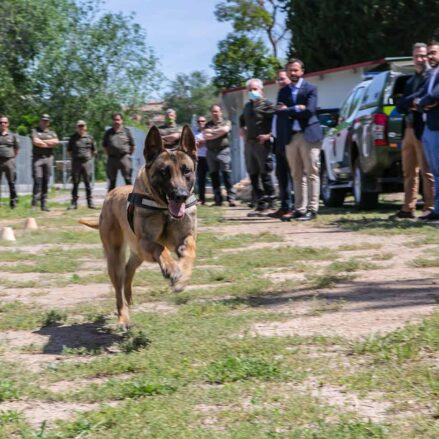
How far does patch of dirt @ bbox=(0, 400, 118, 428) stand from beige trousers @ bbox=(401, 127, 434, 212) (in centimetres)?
864

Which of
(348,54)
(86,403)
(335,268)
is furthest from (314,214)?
(348,54)

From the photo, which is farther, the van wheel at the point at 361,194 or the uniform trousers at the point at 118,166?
the uniform trousers at the point at 118,166

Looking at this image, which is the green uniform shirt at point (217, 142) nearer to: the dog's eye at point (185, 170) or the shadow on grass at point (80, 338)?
the shadow on grass at point (80, 338)

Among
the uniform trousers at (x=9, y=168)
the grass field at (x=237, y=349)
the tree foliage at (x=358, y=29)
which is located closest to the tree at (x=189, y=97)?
the tree foliage at (x=358, y=29)

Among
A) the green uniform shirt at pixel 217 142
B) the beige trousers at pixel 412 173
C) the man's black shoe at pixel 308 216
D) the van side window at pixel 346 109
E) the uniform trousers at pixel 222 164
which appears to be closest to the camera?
the beige trousers at pixel 412 173

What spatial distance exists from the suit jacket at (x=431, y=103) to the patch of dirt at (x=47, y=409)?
7660 mm

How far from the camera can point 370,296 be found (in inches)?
282

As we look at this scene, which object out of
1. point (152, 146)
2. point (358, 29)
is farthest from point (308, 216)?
point (358, 29)

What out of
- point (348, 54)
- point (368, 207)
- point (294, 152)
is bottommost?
point (368, 207)

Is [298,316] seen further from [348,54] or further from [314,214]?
[348,54]

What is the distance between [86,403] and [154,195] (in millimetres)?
2282

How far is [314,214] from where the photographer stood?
46.0 ft

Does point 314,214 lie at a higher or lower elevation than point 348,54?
lower

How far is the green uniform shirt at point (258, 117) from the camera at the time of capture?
52.2ft
